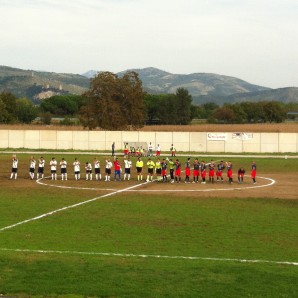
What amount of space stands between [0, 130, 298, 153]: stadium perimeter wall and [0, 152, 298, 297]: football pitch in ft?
120

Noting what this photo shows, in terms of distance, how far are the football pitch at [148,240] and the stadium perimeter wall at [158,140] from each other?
3646 centimetres

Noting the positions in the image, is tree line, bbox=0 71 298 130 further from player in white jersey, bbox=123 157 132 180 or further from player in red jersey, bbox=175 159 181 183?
player in red jersey, bbox=175 159 181 183

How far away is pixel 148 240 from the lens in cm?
2403

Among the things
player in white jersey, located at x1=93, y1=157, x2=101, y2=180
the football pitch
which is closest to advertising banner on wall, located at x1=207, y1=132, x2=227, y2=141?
player in white jersey, located at x1=93, y1=157, x2=101, y2=180

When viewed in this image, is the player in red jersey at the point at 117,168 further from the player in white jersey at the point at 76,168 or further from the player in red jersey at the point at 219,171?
the player in red jersey at the point at 219,171

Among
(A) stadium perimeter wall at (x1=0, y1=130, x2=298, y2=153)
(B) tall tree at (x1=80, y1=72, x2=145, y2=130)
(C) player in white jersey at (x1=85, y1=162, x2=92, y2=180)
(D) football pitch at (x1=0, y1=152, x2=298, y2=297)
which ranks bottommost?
(D) football pitch at (x1=0, y1=152, x2=298, y2=297)

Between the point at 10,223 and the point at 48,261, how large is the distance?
26.2ft

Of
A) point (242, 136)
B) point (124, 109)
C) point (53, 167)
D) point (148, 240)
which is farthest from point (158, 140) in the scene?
point (148, 240)

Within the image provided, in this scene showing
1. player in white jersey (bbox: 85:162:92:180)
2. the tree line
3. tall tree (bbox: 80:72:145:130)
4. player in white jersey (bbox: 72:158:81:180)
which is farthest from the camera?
the tree line

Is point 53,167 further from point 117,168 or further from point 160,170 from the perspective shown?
point 160,170

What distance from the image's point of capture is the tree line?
10631cm

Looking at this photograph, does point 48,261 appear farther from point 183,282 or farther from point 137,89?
point 137,89

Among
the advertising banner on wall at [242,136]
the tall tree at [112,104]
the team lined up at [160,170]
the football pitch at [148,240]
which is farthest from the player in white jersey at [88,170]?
the tall tree at [112,104]

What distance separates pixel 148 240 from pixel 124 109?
84.1m
